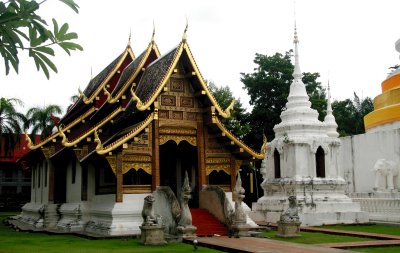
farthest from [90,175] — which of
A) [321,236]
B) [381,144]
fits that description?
[381,144]

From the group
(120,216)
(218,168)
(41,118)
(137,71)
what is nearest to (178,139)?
(218,168)

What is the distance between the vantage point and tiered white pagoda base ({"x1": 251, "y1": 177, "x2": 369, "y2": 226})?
18.1m

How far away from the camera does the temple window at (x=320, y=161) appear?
19.6m

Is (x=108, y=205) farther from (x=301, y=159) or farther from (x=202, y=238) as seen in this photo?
(x=301, y=159)

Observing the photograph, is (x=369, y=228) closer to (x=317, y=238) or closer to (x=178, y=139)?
(x=317, y=238)

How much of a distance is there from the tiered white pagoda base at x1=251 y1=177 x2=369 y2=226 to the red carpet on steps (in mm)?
4267

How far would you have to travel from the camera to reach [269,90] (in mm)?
31500

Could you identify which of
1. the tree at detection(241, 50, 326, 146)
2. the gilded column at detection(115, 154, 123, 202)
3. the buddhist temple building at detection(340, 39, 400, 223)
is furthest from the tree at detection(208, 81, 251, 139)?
the gilded column at detection(115, 154, 123, 202)

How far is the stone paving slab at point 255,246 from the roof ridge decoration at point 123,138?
335 centimetres

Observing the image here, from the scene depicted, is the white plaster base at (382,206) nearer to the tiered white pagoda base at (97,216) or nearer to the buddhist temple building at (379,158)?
the buddhist temple building at (379,158)

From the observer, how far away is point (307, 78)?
33.4 metres

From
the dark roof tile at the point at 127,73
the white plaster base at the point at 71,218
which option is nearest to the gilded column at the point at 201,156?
the dark roof tile at the point at 127,73

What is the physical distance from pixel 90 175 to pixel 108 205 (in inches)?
92.8

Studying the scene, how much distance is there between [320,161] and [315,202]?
6.52ft
